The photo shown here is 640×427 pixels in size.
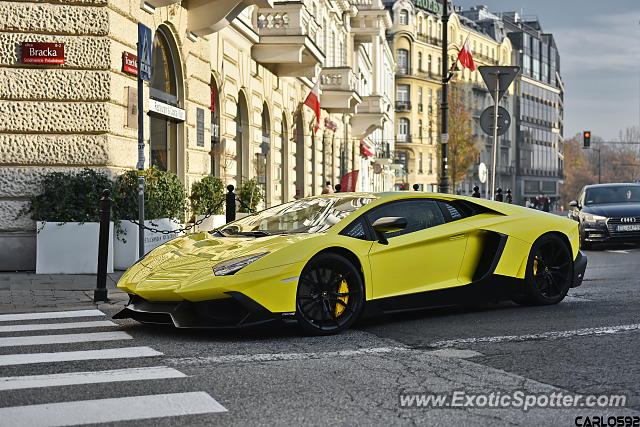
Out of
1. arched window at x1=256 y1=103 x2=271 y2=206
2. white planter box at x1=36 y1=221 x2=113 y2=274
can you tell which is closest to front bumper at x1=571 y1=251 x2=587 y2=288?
white planter box at x1=36 y1=221 x2=113 y2=274

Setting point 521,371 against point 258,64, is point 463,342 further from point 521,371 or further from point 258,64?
point 258,64

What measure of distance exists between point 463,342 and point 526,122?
128m

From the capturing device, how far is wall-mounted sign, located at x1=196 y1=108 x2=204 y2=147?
18.7m

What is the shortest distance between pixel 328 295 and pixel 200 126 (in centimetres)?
1166

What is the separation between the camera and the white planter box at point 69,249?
13.5 m

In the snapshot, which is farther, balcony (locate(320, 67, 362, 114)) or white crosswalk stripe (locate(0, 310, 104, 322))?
balcony (locate(320, 67, 362, 114))

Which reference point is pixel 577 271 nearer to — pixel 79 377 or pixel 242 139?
pixel 79 377


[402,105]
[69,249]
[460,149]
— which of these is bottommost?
[69,249]

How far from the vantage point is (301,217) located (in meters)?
8.45

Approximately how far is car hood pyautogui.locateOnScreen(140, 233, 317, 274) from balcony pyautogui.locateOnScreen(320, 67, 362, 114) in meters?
26.9

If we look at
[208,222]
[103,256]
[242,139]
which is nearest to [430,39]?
[242,139]

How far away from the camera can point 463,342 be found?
23.6ft

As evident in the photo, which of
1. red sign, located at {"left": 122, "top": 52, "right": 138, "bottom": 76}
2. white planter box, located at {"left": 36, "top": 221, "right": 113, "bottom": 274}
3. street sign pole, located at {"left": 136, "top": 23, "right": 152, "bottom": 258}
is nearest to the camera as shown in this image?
street sign pole, located at {"left": 136, "top": 23, "right": 152, "bottom": 258}

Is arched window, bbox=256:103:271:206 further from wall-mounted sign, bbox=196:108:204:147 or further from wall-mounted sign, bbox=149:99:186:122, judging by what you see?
wall-mounted sign, bbox=149:99:186:122
